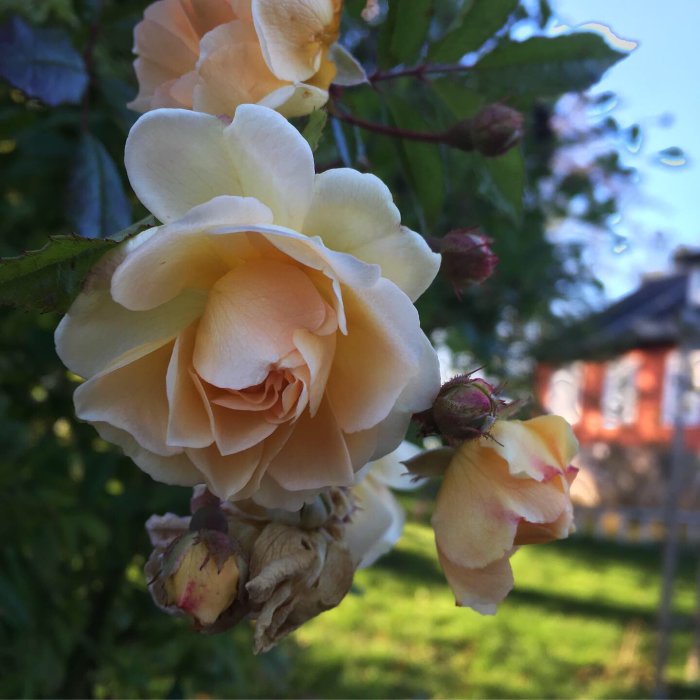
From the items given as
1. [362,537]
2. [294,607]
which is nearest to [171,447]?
[294,607]

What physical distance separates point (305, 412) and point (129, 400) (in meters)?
0.11

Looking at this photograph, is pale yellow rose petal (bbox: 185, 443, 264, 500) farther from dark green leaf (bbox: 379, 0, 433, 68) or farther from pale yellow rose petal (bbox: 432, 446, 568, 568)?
dark green leaf (bbox: 379, 0, 433, 68)

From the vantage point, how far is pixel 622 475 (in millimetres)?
10039

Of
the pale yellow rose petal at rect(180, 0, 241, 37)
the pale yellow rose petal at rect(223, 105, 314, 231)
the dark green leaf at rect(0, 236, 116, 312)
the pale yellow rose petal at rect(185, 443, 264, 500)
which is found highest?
the pale yellow rose petal at rect(180, 0, 241, 37)

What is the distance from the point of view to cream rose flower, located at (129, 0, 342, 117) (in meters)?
0.57

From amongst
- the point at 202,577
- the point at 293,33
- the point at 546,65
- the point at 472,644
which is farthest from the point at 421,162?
the point at 472,644

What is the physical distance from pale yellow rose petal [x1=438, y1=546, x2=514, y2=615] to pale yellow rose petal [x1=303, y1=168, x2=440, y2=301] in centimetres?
21

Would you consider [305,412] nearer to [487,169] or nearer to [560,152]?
[487,169]

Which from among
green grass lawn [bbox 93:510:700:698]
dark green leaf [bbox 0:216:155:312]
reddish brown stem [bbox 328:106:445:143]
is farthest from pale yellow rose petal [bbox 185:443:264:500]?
green grass lawn [bbox 93:510:700:698]

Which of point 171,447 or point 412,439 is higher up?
point 171,447

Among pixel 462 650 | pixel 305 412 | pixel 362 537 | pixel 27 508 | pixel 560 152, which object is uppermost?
pixel 305 412

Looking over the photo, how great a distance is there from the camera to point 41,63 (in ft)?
2.81

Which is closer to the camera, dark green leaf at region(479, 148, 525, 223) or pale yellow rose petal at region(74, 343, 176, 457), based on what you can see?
pale yellow rose petal at region(74, 343, 176, 457)

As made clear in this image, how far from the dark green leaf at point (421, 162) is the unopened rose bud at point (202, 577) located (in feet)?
1.53
